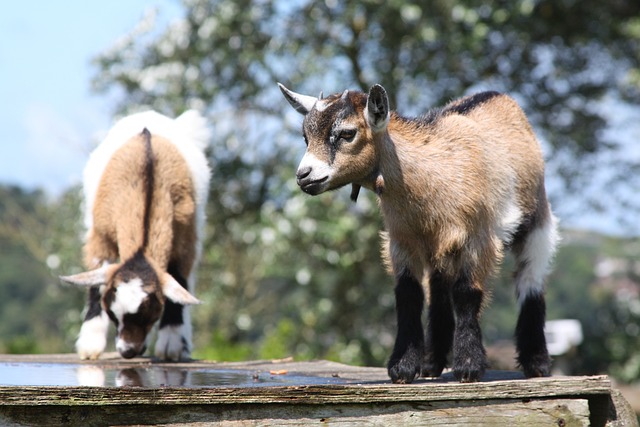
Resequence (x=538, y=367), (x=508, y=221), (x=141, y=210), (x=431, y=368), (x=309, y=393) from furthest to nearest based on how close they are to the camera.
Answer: (x=141, y=210), (x=431, y=368), (x=538, y=367), (x=508, y=221), (x=309, y=393)

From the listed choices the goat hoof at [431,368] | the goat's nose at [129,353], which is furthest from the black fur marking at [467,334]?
the goat's nose at [129,353]

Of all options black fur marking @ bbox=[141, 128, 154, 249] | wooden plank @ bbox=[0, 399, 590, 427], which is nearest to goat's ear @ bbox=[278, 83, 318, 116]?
wooden plank @ bbox=[0, 399, 590, 427]

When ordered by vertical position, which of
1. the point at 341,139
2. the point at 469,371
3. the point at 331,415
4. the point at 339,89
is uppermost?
the point at 339,89

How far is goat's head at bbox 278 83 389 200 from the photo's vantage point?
513 cm

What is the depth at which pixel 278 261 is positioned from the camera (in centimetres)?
1355

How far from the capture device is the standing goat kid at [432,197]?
5195 mm

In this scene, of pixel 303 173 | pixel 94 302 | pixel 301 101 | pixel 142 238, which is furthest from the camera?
pixel 94 302

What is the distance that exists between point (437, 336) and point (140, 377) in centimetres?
200

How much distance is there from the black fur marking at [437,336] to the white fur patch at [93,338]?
347 centimetres

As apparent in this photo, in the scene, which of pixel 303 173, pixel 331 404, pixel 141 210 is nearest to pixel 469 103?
pixel 303 173

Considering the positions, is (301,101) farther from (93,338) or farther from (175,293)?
(93,338)

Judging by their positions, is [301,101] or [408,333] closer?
[408,333]

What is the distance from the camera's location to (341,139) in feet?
17.0

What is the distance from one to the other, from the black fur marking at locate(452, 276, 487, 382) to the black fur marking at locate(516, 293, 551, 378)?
685mm
